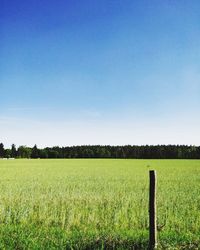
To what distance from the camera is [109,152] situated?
155250 millimetres

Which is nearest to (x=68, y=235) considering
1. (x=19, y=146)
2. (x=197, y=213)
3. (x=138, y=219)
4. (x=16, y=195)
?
(x=138, y=219)

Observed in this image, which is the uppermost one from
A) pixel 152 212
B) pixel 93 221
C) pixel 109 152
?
pixel 109 152

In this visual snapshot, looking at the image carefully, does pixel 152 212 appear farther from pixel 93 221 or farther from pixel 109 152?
pixel 109 152

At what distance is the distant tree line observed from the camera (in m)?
146

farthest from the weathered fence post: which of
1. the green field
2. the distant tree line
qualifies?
the distant tree line

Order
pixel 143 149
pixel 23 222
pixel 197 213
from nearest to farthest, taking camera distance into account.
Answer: pixel 23 222, pixel 197 213, pixel 143 149

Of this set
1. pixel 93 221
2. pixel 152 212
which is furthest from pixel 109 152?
pixel 152 212

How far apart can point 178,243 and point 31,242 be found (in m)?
3.56

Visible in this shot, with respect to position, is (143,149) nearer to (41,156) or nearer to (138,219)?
(41,156)

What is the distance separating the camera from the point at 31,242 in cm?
902

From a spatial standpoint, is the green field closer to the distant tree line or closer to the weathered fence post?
the weathered fence post

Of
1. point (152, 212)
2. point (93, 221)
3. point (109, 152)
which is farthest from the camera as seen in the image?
point (109, 152)

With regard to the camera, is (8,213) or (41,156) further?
(41,156)

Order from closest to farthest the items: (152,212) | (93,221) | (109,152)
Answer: (152,212) → (93,221) → (109,152)
